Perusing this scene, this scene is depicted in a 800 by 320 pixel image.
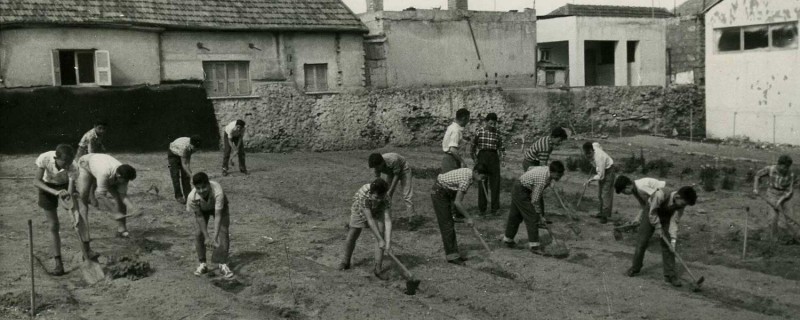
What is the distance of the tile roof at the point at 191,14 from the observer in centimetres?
2147

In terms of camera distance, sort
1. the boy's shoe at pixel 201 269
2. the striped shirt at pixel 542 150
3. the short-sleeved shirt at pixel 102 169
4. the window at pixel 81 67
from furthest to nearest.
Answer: the window at pixel 81 67, the striped shirt at pixel 542 150, the short-sleeved shirt at pixel 102 169, the boy's shoe at pixel 201 269

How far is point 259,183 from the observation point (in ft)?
57.6

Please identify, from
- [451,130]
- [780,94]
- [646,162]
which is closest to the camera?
[451,130]

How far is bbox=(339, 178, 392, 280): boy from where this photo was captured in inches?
417

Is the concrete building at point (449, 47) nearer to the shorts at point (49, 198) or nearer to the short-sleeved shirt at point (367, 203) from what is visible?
the short-sleeved shirt at point (367, 203)

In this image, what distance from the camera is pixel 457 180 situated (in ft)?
37.9

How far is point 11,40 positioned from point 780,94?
21.9 meters

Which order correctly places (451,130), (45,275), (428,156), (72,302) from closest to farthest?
(72,302) < (45,275) < (451,130) < (428,156)

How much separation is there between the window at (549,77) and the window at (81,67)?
17.8 metres

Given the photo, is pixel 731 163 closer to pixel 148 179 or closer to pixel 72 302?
pixel 148 179

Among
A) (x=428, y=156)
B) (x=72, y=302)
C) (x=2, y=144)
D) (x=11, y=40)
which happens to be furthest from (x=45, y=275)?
(x=428, y=156)

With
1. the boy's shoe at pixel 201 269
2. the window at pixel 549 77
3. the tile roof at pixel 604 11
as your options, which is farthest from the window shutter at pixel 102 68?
the tile roof at pixel 604 11

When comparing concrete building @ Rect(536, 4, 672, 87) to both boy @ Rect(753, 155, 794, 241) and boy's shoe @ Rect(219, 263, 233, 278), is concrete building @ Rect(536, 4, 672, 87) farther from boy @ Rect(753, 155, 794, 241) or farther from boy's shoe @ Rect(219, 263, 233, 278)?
boy's shoe @ Rect(219, 263, 233, 278)

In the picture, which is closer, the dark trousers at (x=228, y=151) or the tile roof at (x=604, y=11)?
the dark trousers at (x=228, y=151)
